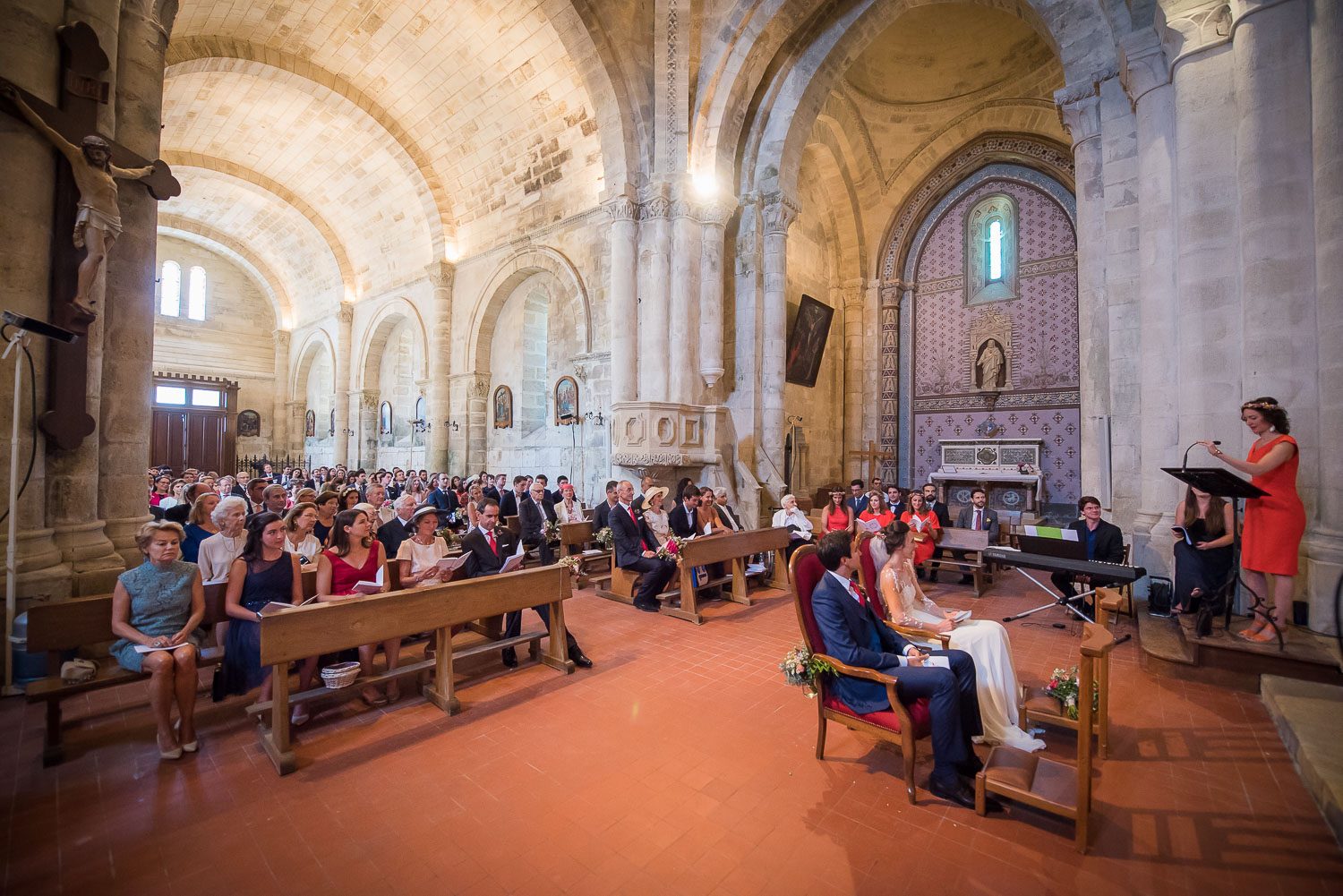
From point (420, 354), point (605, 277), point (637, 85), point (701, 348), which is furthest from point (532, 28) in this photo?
point (420, 354)

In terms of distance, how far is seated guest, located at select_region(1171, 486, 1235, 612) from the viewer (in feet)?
15.5

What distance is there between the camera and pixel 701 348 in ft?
34.2

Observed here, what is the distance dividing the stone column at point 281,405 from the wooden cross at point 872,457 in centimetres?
2001

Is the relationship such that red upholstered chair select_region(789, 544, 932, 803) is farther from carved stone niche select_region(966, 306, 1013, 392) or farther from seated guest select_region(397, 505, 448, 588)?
carved stone niche select_region(966, 306, 1013, 392)

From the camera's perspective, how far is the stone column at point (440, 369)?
50.7 feet

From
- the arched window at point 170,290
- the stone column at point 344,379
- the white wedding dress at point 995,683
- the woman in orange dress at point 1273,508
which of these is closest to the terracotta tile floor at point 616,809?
the white wedding dress at point 995,683

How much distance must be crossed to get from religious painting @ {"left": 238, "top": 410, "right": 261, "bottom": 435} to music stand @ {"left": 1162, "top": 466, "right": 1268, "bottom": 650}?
25249 millimetres

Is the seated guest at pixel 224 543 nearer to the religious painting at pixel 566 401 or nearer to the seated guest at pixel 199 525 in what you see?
the seated guest at pixel 199 525

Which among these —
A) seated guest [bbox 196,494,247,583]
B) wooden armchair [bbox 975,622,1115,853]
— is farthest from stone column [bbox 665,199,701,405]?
wooden armchair [bbox 975,622,1115,853]

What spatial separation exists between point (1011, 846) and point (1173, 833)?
2.52 ft

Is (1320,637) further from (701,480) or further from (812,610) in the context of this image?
(701,480)

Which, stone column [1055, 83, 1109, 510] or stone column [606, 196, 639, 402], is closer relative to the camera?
stone column [1055, 83, 1109, 510]

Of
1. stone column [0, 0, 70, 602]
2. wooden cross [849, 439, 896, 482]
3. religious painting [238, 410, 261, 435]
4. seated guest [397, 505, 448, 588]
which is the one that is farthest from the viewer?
religious painting [238, 410, 261, 435]

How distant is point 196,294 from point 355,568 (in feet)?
73.2
